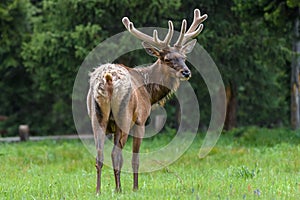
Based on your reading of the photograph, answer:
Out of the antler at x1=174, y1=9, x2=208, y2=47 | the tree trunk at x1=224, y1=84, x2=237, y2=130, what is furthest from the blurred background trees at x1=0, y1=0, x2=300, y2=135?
the antler at x1=174, y1=9, x2=208, y2=47

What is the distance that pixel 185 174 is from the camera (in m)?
11.6

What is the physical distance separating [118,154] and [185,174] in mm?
2779

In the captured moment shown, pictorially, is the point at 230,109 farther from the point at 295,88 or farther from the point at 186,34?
the point at 186,34

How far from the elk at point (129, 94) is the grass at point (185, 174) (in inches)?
27.0

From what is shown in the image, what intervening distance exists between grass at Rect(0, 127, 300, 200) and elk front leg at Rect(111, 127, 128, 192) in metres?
0.22

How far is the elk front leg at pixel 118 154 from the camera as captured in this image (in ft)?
29.8

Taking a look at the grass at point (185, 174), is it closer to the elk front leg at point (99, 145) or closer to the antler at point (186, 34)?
the elk front leg at point (99, 145)

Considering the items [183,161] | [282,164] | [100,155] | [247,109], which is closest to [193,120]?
[247,109]

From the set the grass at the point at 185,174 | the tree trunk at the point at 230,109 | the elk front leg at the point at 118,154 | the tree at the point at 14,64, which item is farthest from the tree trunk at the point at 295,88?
the elk front leg at the point at 118,154

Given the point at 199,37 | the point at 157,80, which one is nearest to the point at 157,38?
the point at 157,80

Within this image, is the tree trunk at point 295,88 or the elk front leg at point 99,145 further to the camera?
the tree trunk at point 295,88

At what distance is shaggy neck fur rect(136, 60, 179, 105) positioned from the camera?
412 inches

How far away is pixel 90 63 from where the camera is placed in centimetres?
2088

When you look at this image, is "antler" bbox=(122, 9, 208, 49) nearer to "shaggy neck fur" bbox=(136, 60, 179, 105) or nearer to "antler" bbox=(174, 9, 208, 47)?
"antler" bbox=(174, 9, 208, 47)
